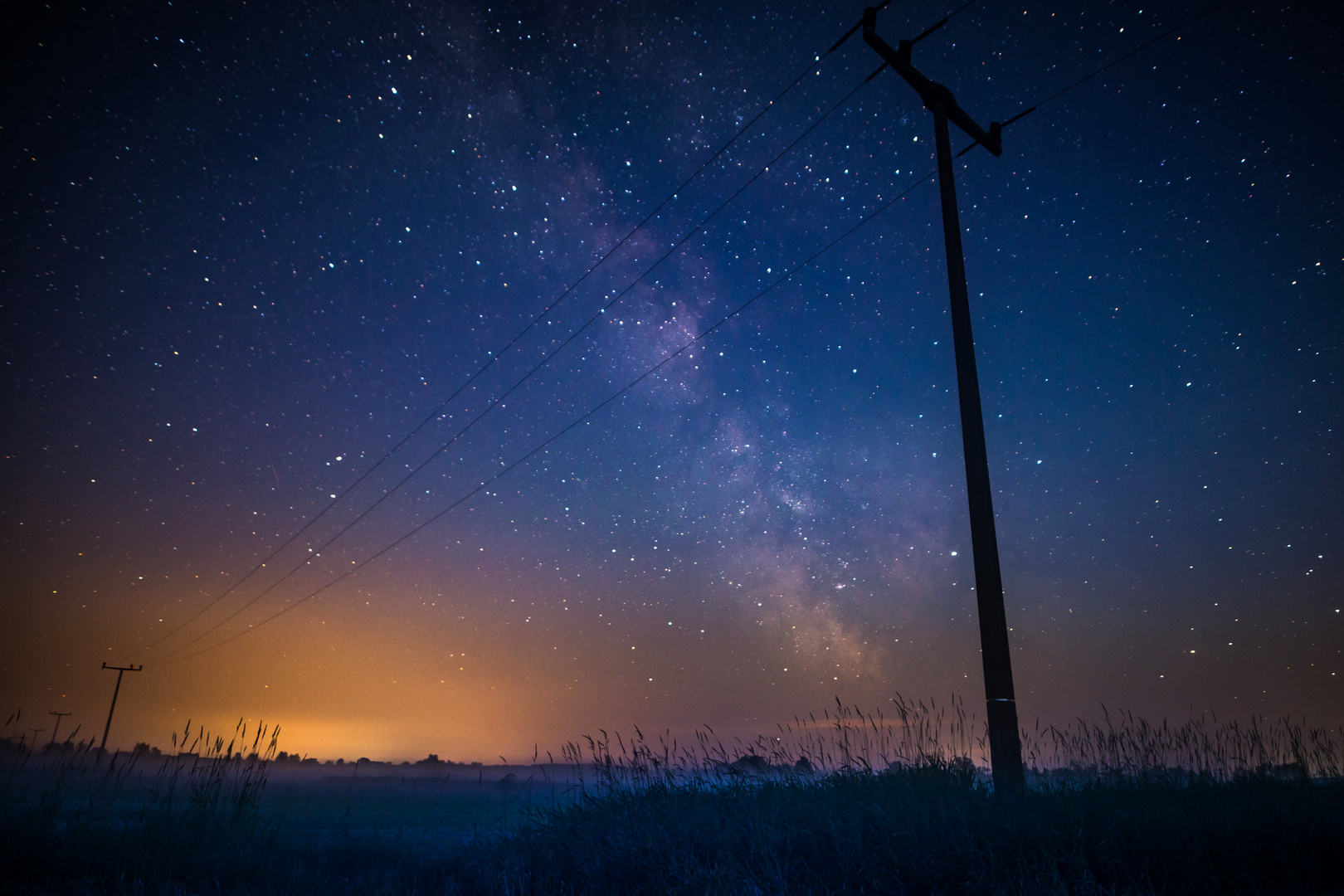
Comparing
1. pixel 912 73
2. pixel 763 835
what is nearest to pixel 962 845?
pixel 763 835

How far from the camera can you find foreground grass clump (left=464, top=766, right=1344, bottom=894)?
3553 mm

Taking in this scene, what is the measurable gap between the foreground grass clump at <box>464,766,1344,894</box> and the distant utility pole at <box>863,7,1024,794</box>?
0.53 m

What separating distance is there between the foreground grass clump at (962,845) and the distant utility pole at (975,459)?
1.75ft

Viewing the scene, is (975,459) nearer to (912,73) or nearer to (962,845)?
(962,845)

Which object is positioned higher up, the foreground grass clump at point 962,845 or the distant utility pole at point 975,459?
the distant utility pole at point 975,459

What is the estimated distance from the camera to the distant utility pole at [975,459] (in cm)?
497

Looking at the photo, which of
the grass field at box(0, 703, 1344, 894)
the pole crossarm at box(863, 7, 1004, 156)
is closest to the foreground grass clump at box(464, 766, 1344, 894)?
the grass field at box(0, 703, 1344, 894)

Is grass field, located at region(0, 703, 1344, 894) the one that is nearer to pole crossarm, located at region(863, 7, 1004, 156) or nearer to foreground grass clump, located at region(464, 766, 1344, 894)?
foreground grass clump, located at region(464, 766, 1344, 894)

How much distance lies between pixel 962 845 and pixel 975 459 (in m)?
3.22

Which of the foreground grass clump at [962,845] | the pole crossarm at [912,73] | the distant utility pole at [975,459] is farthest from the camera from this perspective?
the pole crossarm at [912,73]

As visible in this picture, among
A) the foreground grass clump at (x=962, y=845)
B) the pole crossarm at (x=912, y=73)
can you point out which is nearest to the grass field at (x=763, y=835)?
the foreground grass clump at (x=962, y=845)

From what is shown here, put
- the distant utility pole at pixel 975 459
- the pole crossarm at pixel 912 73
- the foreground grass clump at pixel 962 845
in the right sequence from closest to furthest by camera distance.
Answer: the foreground grass clump at pixel 962 845, the distant utility pole at pixel 975 459, the pole crossarm at pixel 912 73

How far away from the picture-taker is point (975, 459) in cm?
571

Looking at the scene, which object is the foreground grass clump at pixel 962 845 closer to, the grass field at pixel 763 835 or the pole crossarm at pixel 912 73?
the grass field at pixel 763 835
